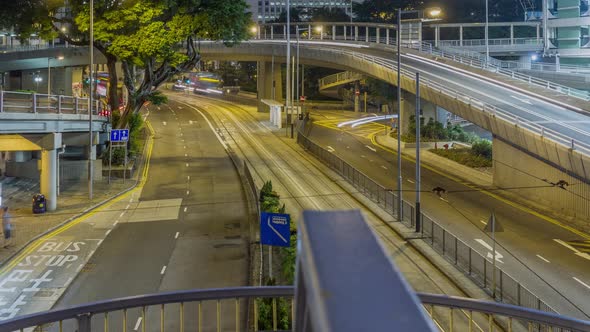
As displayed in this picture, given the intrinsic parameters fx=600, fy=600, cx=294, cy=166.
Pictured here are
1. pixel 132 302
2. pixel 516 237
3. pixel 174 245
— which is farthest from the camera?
pixel 516 237

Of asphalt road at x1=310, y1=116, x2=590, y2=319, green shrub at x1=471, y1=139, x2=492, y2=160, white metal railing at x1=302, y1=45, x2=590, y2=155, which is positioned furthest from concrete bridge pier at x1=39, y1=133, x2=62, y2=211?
green shrub at x1=471, y1=139, x2=492, y2=160

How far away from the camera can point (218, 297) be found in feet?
21.6

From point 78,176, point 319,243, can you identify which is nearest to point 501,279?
point 319,243

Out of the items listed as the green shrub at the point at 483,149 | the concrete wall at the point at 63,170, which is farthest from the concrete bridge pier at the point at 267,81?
the concrete wall at the point at 63,170

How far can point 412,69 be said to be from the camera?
188ft

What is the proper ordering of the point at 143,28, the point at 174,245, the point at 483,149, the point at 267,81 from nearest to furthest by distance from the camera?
1. the point at 174,245
2. the point at 143,28
3. the point at 483,149
4. the point at 267,81

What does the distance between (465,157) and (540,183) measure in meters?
15.8

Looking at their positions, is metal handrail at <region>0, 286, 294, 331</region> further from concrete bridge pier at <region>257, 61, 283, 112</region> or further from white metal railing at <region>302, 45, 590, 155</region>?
concrete bridge pier at <region>257, 61, 283, 112</region>

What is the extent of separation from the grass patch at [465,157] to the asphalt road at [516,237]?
2348 mm

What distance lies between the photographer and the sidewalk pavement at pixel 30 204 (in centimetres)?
2606

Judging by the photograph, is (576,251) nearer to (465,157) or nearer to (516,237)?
(516,237)

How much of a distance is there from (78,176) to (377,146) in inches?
1170

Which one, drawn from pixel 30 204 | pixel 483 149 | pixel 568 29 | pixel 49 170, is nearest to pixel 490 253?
pixel 49 170

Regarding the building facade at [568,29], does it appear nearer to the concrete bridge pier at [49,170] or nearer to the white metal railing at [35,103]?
the white metal railing at [35,103]
